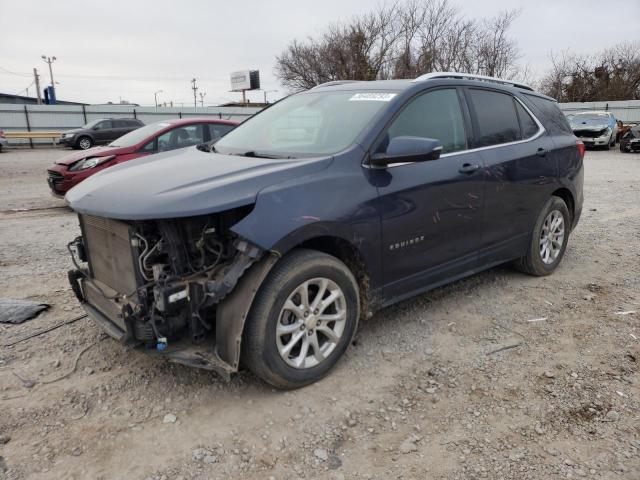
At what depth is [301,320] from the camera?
293 cm

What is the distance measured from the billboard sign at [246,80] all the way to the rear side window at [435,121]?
49621 mm

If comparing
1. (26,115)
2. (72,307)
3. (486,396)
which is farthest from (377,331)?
(26,115)

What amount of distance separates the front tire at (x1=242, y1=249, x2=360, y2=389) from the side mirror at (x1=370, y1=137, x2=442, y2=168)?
0.70 m

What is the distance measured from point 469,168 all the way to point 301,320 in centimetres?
180

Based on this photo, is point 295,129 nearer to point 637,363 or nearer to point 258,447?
point 258,447

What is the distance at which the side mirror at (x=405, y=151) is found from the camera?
3.11m

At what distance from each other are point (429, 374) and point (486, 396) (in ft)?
1.25

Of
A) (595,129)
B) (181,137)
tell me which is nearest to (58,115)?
(181,137)

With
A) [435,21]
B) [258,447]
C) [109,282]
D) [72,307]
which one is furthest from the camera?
[435,21]

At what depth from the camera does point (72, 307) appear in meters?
4.14

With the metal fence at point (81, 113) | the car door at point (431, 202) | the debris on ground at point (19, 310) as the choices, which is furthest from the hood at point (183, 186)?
the metal fence at point (81, 113)

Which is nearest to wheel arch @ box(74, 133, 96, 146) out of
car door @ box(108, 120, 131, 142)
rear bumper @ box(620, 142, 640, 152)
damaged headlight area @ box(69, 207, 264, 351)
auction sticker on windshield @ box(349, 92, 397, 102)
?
car door @ box(108, 120, 131, 142)

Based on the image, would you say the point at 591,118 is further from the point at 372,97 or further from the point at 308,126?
the point at 308,126

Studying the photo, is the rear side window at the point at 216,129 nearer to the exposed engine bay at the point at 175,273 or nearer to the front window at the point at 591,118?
the exposed engine bay at the point at 175,273
